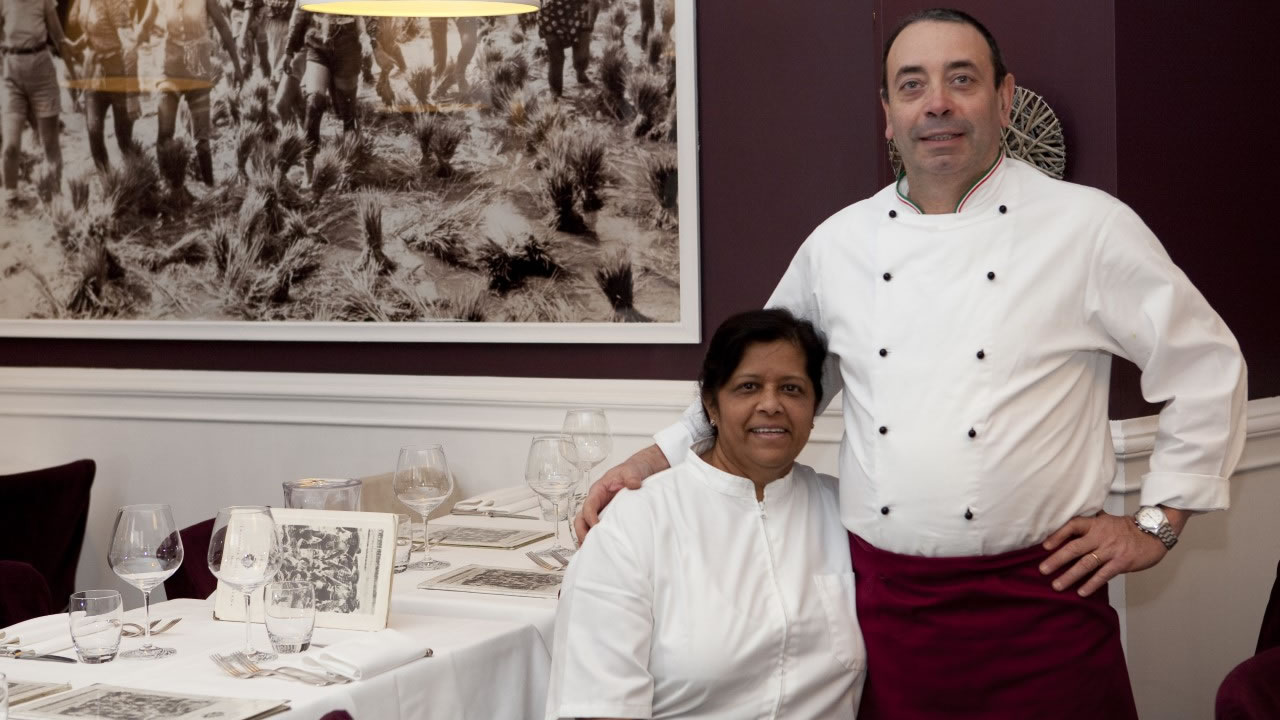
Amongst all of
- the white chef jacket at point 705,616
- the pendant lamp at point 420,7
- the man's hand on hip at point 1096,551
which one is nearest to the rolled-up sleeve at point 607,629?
the white chef jacket at point 705,616

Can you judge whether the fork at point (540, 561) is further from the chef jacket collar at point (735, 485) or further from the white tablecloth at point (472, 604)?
the chef jacket collar at point (735, 485)

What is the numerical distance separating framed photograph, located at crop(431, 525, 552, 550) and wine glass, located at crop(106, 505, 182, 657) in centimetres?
99

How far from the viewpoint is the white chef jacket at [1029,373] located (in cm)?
220

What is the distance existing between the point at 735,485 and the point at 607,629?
36 centimetres

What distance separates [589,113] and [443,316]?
0.83 metres

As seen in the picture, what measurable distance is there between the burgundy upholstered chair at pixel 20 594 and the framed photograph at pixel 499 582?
86 centimetres

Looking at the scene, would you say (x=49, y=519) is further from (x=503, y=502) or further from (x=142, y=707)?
(x=142, y=707)

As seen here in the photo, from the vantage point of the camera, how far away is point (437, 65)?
438 centimetres

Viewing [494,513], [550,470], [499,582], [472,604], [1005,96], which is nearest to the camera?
[1005,96]

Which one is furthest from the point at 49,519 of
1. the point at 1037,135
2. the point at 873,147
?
the point at 1037,135

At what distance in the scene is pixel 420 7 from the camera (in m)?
3.51

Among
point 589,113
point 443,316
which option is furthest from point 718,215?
point 443,316

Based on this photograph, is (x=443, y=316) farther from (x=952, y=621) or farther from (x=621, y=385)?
(x=952, y=621)

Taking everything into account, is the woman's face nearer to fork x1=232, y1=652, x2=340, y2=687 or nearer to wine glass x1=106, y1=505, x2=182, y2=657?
fork x1=232, y1=652, x2=340, y2=687
